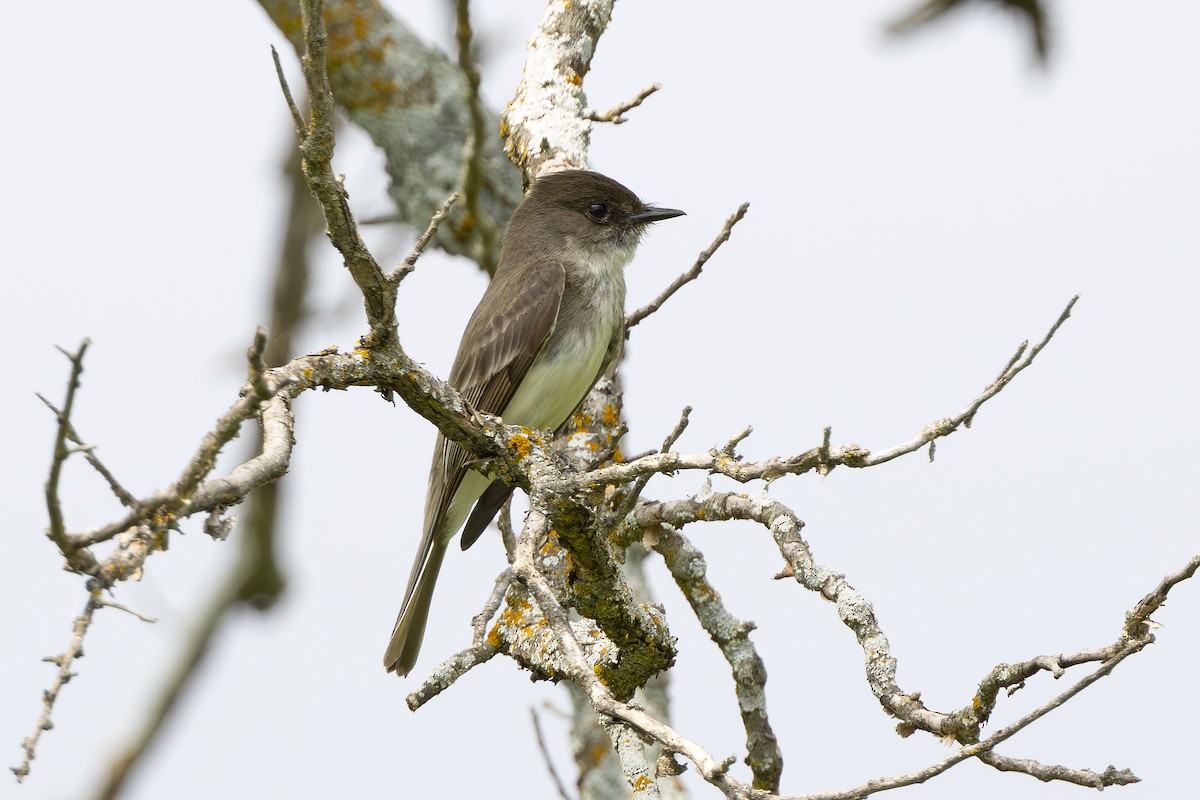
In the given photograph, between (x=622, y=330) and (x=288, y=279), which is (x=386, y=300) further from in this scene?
(x=288, y=279)

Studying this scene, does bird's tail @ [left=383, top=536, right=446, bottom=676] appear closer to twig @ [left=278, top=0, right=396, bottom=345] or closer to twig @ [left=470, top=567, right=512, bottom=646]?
twig @ [left=470, top=567, right=512, bottom=646]

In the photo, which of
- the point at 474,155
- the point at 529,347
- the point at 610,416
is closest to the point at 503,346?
the point at 529,347

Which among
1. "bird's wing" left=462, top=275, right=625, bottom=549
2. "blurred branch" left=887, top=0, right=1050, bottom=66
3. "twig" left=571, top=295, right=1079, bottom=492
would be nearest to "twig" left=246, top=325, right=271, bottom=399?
"twig" left=571, top=295, right=1079, bottom=492

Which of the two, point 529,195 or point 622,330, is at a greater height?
point 529,195

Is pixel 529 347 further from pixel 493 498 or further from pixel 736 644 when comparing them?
pixel 736 644

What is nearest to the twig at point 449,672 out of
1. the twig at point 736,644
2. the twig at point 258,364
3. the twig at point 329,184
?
the twig at point 736,644

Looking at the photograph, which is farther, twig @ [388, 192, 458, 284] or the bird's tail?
the bird's tail

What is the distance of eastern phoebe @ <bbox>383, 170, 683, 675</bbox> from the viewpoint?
201 inches

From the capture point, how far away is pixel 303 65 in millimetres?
2322

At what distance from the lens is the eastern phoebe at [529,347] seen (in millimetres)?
5098

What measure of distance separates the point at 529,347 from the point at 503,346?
0.43 feet

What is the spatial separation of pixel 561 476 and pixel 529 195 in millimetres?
2150

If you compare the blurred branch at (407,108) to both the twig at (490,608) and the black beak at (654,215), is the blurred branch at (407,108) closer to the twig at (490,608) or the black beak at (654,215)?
the black beak at (654,215)

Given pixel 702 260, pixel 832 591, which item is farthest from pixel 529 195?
pixel 832 591
